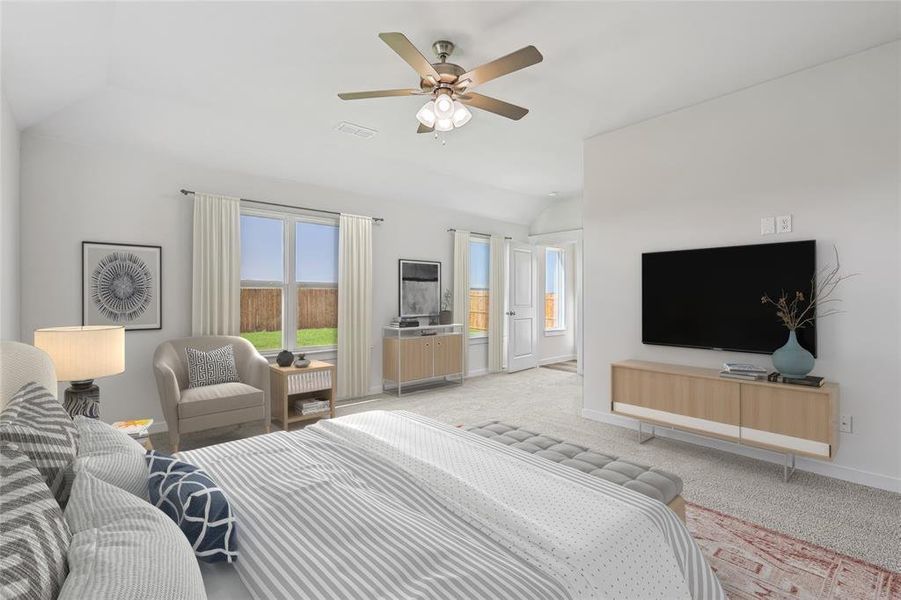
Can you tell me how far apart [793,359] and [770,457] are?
872 millimetres

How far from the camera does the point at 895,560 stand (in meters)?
2.10

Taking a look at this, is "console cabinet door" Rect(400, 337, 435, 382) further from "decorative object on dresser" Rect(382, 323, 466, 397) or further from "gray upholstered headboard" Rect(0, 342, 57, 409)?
"gray upholstered headboard" Rect(0, 342, 57, 409)

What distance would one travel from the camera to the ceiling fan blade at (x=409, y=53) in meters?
2.07

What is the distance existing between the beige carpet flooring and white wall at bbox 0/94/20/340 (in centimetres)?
140

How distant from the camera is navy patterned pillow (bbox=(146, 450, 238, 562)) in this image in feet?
3.82

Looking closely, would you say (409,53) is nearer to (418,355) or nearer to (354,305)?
(354,305)

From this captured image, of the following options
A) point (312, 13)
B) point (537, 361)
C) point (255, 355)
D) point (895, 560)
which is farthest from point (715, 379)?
point (537, 361)

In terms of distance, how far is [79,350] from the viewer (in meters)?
2.32

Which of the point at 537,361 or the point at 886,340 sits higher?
the point at 886,340

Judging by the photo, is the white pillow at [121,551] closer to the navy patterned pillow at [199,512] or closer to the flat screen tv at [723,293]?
the navy patterned pillow at [199,512]

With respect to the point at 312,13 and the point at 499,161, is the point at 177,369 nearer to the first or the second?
the point at 312,13

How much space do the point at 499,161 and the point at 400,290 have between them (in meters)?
2.10

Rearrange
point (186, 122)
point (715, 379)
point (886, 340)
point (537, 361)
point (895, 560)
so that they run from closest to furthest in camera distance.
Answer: point (895, 560) → point (886, 340) → point (715, 379) → point (186, 122) → point (537, 361)

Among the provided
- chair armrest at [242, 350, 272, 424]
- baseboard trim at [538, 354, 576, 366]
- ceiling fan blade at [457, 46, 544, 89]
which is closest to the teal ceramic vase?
ceiling fan blade at [457, 46, 544, 89]
